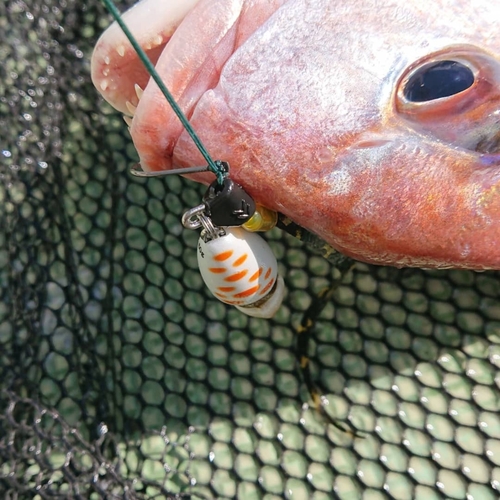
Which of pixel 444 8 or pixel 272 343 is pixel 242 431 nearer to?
pixel 272 343

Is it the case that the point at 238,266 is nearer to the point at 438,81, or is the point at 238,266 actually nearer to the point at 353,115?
the point at 353,115

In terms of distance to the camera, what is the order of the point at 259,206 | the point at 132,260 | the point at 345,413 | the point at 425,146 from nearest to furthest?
1. the point at 425,146
2. the point at 259,206
3. the point at 345,413
4. the point at 132,260

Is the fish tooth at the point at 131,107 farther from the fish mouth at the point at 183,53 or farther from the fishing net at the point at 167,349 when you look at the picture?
the fishing net at the point at 167,349

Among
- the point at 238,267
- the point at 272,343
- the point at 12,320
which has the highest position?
the point at 238,267

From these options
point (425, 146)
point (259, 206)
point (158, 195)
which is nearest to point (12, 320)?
point (158, 195)

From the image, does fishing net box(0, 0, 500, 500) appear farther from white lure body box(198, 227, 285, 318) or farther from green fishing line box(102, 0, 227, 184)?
green fishing line box(102, 0, 227, 184)

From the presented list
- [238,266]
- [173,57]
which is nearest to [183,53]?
[173,57]

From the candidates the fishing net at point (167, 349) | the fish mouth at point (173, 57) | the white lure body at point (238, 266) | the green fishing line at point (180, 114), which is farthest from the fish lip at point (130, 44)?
the fishing net at point (167, 349)
